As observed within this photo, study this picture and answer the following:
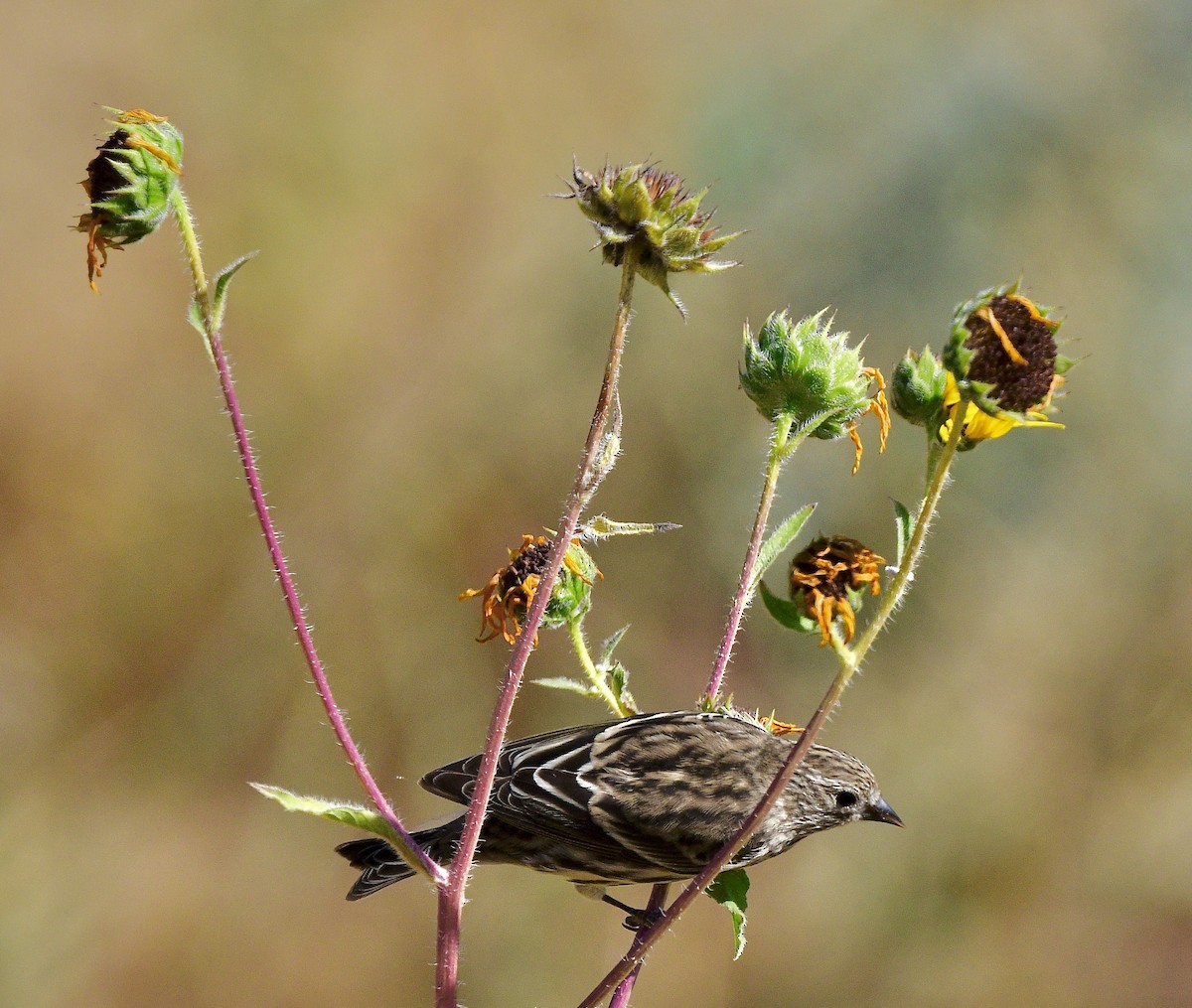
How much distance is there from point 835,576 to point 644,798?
0.94 metres

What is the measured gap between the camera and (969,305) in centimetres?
246

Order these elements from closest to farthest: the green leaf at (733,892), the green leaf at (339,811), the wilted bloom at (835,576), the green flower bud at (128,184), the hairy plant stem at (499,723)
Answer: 1. the green leaf at (339,811)
2. the hairy plant stem at (499,723)
3. the green leaf at (733,892)
4. the green flower bud at (128,184)
5. the wilted bloom at (835,576)

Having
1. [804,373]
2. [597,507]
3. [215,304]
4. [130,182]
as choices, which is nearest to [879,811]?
[804,373]

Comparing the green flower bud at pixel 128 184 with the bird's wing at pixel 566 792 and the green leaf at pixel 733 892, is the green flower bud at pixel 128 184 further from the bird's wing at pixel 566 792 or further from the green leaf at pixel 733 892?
the green leaf at pixel 733 892

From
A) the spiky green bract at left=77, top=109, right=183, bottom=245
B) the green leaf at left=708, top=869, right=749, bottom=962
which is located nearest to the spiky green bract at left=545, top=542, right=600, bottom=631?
the green leaf at left=708, top=869, right=749, bottom=962

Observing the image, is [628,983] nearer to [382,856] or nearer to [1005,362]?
[382,856]

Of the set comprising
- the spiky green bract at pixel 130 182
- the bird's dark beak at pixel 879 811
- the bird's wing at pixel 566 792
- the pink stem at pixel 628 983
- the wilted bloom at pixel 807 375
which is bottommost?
the pink stem at pixel 628 983

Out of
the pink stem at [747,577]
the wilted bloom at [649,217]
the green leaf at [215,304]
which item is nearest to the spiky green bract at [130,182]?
the green leaf at [215,304]

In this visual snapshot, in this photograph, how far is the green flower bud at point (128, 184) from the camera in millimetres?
2695

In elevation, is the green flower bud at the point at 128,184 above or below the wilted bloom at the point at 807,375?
below

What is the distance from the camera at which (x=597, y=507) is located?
27.2 feet

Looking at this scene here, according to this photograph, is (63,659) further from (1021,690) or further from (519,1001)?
(1021,690)

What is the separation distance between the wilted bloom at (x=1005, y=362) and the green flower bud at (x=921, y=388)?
330 millimetres

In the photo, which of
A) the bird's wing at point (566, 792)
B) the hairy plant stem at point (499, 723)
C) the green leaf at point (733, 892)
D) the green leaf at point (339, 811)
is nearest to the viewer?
the green leaf at point (339, 811)
